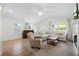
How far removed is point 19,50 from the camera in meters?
2.37

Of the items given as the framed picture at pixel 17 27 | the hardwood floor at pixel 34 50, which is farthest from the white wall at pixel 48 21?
the framed picture at pixel 17 27

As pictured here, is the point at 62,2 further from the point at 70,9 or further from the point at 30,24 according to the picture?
the point at 30,24

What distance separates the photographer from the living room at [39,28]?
2.35m

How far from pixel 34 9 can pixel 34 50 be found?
2.77 feet

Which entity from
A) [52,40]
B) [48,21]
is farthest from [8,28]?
[52,40]

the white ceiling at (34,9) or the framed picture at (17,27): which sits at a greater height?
the white ceiling at (34,9)

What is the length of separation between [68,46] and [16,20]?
1.19 m

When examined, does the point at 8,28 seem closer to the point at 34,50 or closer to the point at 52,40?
the point at 34,50

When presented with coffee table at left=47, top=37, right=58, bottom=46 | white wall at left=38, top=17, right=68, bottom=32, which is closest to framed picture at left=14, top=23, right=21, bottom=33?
white wall at left=38, top=17, right=68, bottom=32

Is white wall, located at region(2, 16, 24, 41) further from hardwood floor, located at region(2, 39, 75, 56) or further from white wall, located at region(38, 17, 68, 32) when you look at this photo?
white wall, located at region(38, 17, 68, 32)

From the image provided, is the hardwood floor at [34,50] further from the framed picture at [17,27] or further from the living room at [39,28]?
the framed picture at [17,27]

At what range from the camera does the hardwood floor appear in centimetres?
234

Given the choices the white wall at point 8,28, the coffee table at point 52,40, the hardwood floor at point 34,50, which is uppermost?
the white wall at point 8,28

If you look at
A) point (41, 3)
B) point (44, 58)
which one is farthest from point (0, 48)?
point (41, 3)
